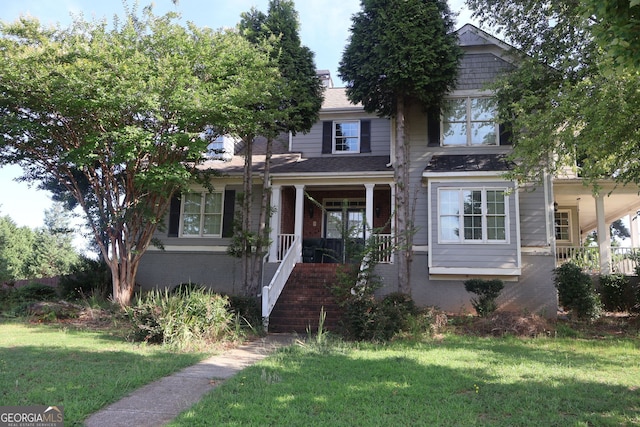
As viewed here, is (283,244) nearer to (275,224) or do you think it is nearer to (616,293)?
(275,224)

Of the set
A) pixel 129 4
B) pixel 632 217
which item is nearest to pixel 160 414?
pixel 129 4

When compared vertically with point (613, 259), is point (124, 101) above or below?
above

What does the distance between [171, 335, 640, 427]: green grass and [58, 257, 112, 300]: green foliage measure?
8.90 meters

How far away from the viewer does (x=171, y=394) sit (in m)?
5.26

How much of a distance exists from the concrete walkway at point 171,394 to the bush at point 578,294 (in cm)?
804

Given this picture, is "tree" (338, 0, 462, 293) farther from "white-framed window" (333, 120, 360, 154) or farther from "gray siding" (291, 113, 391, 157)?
"white-framed window" (333, 120, 360, 154)

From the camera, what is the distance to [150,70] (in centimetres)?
1056

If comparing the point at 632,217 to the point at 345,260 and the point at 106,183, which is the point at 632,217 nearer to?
the point at 345,260

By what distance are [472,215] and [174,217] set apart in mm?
9763

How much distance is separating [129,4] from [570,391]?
41.5ft

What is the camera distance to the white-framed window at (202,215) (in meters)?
15.2

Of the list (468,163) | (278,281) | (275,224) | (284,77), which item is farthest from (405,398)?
(275,224)

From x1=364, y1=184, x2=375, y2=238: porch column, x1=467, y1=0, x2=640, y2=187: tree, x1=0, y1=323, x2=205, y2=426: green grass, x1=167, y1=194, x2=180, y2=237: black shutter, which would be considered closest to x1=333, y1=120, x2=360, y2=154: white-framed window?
x1=364, y1=184, x2=375, y2=238: porch column

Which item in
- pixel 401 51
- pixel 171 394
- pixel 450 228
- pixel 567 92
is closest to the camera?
pixel 171 394
